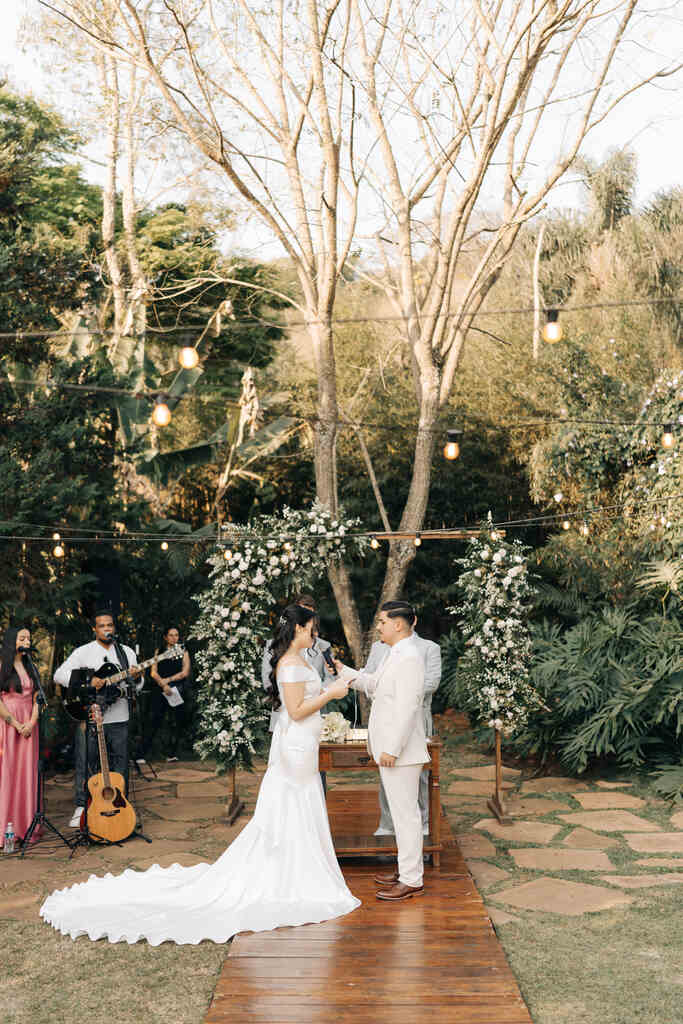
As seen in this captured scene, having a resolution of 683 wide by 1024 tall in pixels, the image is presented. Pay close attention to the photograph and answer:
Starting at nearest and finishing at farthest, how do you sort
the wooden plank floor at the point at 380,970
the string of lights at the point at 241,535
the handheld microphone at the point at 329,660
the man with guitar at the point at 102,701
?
1. the wooden plank floor at the point at 380,970
2. the handheld microphone at the point at 329,660
3. the man with guitar at the point at 102,701
4. the string of lights at the point at 241,535

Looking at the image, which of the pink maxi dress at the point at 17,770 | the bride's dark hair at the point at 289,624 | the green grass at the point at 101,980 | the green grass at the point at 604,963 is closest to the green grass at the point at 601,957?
the green grass at the point at 604,963

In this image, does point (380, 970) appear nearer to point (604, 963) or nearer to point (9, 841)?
point (604, 963)

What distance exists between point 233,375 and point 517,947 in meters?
13.7

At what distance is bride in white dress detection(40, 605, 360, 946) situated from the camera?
557 cm

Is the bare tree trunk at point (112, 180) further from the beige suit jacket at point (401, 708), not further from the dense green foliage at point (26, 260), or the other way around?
the beige suit jacket at point (401, 708)

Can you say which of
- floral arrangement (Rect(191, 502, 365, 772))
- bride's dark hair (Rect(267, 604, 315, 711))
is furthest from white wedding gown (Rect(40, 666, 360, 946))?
floral arrangement (Rect(191, 502, 365, 772))

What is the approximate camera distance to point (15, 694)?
25.5 feet

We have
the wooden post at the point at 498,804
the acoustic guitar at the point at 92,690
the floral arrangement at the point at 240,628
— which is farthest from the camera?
the floral arrangement at the point at 240,628

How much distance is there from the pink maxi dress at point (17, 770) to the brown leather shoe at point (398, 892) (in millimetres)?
3147

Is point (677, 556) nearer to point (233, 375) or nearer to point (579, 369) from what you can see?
point (579, 369)

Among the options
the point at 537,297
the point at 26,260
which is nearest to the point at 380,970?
the point at 26,260

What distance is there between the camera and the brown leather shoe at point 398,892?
5.94m

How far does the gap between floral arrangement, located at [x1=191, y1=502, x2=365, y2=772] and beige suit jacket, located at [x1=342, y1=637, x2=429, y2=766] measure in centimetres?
258

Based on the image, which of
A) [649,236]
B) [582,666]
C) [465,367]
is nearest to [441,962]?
[582,666]
